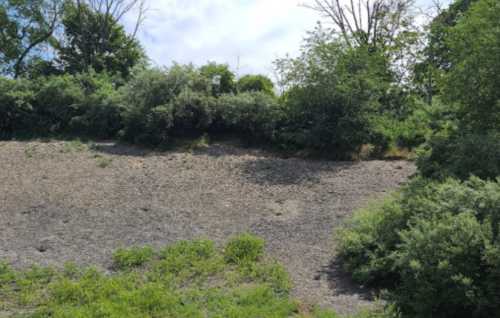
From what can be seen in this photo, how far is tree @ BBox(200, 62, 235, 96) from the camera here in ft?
40.2

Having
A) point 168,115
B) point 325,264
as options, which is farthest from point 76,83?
point 325,264

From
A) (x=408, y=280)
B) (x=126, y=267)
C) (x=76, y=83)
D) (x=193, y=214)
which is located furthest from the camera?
(x=76, y=83)

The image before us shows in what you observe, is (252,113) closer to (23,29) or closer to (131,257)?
(131,257)

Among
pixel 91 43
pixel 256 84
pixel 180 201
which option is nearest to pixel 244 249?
pixel 180 201

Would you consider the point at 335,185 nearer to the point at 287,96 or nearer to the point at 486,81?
the point at 486,81

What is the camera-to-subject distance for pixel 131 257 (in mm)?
5434

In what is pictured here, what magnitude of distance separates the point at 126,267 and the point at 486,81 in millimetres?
5860

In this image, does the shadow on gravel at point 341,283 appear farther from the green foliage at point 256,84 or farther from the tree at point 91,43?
the tree at point 91,43

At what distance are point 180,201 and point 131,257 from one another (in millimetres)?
2211

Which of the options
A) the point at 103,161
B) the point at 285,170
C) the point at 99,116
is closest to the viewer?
the point at 285,170

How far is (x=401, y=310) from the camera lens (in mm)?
3873

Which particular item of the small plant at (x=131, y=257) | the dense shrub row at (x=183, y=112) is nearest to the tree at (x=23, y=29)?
the dense shrub row at (x=183, y=112)

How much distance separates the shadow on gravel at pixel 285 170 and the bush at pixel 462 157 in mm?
2219

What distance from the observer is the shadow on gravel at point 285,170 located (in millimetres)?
8664
